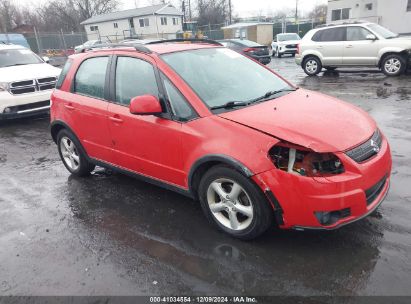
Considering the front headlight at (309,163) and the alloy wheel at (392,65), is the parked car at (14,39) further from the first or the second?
the front headlight at (309,163)

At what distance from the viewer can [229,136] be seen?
324 cm

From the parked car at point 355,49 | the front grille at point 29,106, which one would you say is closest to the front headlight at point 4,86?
the front grille at point 29,106

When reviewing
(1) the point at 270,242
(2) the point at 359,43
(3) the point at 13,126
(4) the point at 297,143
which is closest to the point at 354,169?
(4) the point at 297,143

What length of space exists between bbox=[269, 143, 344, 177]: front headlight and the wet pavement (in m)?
0.75

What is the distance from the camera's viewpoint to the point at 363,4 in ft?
95.2

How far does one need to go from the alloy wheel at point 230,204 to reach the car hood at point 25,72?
23.4 feet

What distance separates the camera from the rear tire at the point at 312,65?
13652 millimetres

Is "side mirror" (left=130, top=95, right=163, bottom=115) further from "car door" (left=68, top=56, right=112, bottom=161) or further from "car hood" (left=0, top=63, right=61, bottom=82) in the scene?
"car hood" (left=0, top=63, right=61, bottom=82)

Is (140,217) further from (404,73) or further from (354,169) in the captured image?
(404,73)

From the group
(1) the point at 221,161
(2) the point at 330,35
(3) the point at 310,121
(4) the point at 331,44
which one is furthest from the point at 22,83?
(2) the point at 330,35

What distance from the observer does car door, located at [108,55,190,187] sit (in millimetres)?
3717

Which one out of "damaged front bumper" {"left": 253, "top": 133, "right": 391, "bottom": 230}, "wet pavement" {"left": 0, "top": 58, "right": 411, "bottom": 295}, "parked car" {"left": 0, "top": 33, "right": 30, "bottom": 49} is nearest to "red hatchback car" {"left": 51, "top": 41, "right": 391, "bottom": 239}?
"damaged front bumper" {"left": 253, "top": 133, "right": 391, "bottom": 230}

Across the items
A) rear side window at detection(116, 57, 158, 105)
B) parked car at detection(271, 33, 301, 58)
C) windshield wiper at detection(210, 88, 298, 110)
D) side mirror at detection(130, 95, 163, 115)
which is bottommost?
parked car at detection(271, 33, 301, 58)

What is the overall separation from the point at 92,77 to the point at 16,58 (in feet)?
22.0
